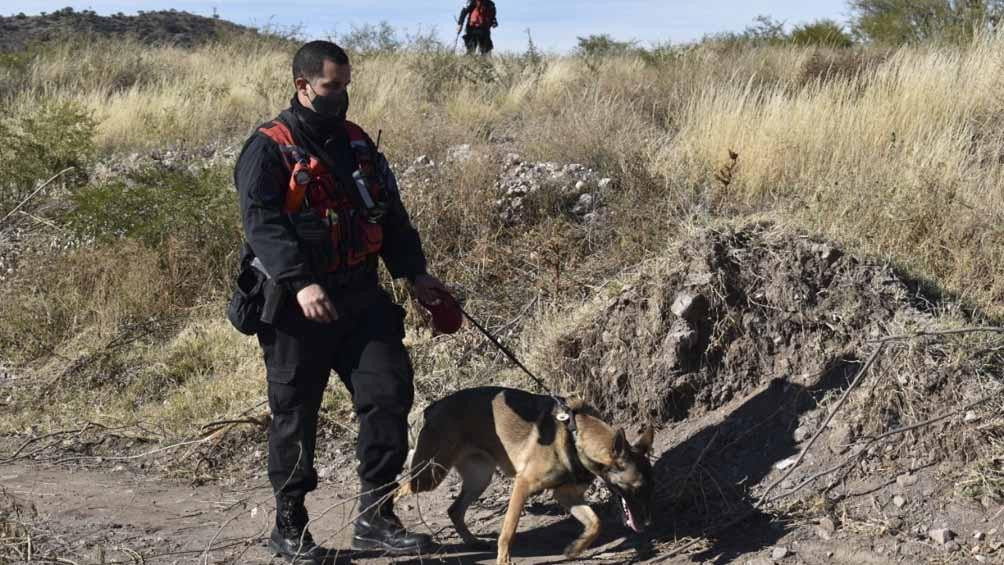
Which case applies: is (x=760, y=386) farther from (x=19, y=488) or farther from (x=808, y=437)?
(x=19, y=488)

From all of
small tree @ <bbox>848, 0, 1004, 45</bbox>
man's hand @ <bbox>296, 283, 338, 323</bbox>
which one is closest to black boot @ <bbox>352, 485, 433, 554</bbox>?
man's hand @ <bbox>296, 283, 338, 323</bbox>

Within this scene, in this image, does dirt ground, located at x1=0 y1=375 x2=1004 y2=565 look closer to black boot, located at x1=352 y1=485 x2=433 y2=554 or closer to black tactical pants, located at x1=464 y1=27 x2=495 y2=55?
black boot, located at x1=352 y1=485 x2=433 y2=554

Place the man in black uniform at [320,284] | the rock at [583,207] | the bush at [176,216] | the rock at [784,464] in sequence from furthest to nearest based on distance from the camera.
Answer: the bush at [176,216]
the rock at [583,207]
the rock at [784,464]
the man in black uniform at [320,284]

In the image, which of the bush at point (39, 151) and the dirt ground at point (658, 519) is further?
the bush at point (39, 151)

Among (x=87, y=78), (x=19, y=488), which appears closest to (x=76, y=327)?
(x=19, y=488)

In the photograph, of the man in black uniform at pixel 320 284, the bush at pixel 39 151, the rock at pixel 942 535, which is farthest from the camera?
the bush at pixel 39 151

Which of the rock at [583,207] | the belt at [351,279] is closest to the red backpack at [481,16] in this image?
the rock at [583,207]

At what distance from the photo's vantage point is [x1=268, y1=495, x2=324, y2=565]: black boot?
4574mm

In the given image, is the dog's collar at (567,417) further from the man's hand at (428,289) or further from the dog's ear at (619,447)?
the man's hand at (428,289)

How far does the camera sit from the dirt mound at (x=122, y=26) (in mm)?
27564

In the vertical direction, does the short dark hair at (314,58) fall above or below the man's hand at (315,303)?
above

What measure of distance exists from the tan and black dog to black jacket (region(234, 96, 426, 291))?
1.06 meters

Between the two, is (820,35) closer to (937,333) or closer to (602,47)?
(602,47)

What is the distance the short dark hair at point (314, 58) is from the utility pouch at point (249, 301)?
83cm
